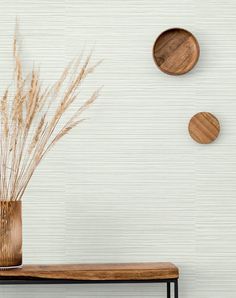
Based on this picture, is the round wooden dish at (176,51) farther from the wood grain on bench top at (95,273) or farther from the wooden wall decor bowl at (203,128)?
the wood grain on bench top at (95,273)

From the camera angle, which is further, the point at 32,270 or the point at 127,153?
the point at 127,153

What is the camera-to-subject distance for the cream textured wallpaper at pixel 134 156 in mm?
2613

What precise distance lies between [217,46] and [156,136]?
437mm

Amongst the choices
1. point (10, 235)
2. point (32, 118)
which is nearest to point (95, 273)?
point (10, 235)

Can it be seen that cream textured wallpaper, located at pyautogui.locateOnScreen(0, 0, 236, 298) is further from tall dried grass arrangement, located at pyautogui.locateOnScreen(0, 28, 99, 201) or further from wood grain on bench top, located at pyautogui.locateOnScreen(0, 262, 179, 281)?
wood grain on bench top, located at pyautogui.locateOnScreen(0, 262, 179, 281)

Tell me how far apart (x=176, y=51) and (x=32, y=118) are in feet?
2.07

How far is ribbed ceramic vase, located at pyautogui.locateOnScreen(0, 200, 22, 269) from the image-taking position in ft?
7.80

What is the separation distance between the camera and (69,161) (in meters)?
2.63

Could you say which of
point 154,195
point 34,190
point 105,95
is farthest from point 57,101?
point 154,195

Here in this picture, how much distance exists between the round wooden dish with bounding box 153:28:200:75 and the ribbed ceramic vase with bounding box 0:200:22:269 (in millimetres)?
805

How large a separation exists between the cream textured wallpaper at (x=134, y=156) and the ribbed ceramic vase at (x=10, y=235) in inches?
8.2

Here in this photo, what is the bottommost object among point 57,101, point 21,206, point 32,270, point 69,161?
point 32,270

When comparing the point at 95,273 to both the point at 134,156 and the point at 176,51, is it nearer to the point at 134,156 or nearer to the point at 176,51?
the point at 134,156

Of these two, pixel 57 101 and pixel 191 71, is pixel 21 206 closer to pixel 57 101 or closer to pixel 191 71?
pixel 57 101
